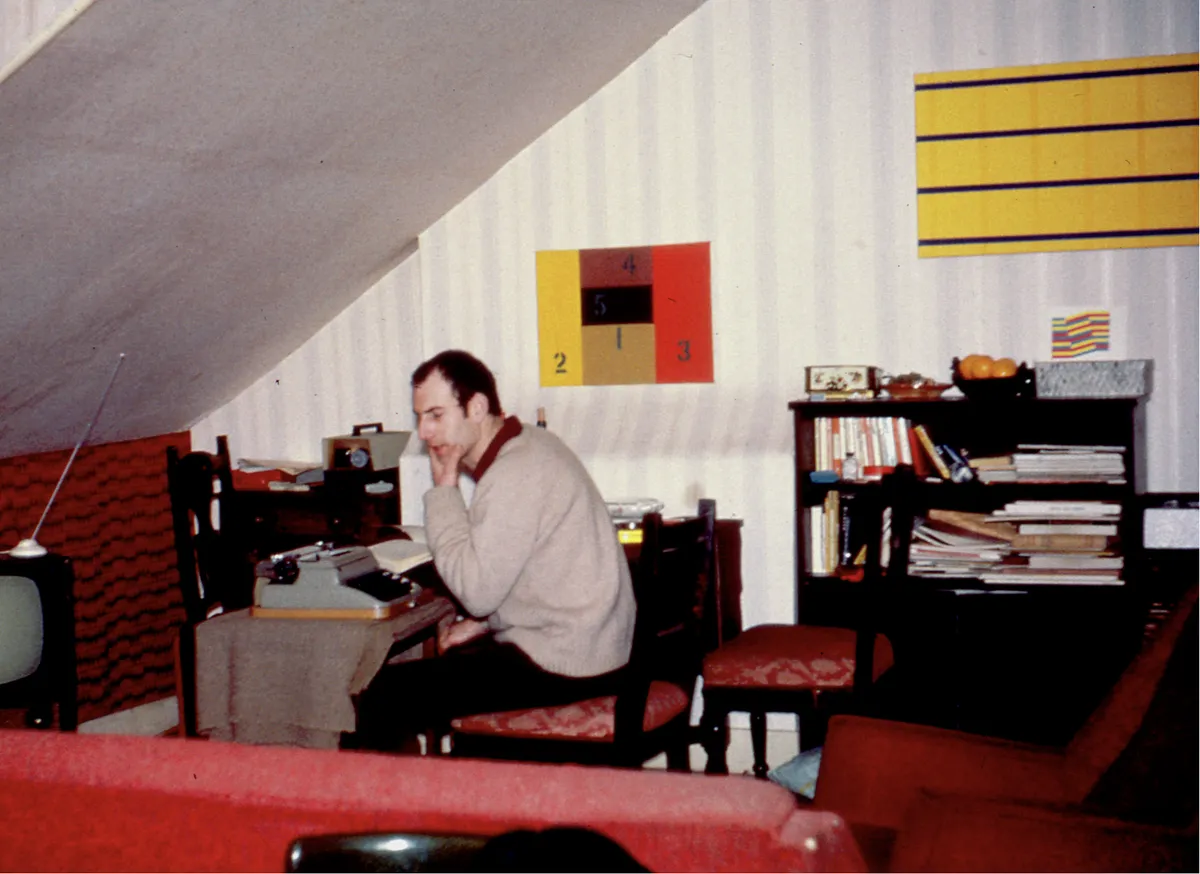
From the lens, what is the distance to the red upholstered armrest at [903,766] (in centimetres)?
203

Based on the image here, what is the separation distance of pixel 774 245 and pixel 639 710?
7.32ft

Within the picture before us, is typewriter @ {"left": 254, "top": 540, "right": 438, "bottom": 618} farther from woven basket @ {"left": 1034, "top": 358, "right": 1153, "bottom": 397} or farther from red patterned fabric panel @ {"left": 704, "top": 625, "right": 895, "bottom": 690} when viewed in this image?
woven basket @ {"left": 1034, "top": 358, "right": 1153, "bottom": 397}

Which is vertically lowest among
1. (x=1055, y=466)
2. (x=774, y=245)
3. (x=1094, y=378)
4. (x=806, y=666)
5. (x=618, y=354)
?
(x=806, y=666)

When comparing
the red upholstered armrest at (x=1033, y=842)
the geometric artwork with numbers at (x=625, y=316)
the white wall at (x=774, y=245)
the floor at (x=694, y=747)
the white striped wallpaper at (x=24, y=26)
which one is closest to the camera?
the red upholstered armrest at (x=1033, y=842)

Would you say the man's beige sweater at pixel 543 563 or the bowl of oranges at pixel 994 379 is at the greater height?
the bowl of oranges at pixel 994 379

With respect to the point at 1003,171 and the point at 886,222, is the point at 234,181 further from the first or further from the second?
the point at 1003,171

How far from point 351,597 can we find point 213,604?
731 mm

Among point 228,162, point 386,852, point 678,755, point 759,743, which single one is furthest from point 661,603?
point 228,162

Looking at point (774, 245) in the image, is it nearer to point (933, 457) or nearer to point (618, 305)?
point (618, 305)

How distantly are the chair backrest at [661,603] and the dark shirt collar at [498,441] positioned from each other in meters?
0.43

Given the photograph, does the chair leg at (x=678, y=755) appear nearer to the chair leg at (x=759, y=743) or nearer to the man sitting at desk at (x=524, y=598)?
the man sitting at desk at (x=524, y=598)

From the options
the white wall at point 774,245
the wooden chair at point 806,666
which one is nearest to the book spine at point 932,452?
the white wall at point 774,245

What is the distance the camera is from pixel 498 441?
2703mm

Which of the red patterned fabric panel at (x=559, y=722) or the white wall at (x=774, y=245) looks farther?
the white wall at (x=774, y=245)
